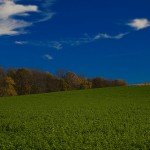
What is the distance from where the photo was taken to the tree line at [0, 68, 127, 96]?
371 feet

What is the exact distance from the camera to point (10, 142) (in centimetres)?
2736

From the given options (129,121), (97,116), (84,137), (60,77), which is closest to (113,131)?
(84,137)

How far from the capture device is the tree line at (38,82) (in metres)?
113

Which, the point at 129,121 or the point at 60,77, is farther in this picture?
the point at 60,77

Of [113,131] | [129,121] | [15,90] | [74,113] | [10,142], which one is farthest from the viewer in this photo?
[15,90]

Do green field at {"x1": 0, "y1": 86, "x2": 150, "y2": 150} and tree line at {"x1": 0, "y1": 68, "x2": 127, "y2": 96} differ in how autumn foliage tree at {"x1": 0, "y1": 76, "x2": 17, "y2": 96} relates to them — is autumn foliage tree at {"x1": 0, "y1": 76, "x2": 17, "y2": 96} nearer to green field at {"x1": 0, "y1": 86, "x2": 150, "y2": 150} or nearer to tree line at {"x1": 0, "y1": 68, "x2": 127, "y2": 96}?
tree line at {"x1": 0, "y1": 68, "x2": 127, "y2": 96}

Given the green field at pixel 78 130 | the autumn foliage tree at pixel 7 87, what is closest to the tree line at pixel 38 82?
the autumn foliage tree at pixel 7 87

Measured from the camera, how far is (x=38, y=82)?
12350 cm

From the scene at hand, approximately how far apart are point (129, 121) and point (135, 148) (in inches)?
457

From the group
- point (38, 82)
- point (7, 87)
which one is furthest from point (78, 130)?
point (38, 82)

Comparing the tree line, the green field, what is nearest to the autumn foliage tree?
the tree line

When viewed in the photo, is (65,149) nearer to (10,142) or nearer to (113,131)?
(10,142)

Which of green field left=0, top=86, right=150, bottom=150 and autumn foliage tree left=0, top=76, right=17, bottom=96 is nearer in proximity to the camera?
green field left=0, top=86, right=150, bottom=150

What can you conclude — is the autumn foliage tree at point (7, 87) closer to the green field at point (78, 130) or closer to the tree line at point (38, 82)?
the tree line at point (38, 82)
